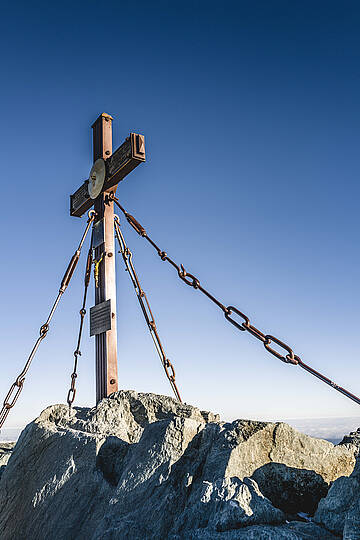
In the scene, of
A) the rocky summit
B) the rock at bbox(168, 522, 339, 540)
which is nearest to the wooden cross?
the rocky summit

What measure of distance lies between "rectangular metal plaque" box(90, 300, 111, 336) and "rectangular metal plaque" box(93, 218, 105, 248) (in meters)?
1.09

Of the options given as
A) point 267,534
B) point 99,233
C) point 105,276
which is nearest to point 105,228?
point 99,233

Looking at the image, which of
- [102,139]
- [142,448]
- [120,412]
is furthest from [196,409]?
[102,139]

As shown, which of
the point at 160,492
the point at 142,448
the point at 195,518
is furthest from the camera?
the point at 142,448

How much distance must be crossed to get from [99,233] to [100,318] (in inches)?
59.2

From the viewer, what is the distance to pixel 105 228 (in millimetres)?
8562

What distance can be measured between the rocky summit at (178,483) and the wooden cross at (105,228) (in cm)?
154

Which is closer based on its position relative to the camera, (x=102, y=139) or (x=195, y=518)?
(x=195, y=518)

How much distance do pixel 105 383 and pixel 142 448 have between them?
279 cm

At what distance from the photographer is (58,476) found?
18.1 ft

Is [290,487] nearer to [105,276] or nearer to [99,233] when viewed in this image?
[105,276]

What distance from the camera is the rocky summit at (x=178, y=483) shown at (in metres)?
3.96

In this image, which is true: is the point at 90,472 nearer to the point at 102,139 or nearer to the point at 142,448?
the point at 142,448

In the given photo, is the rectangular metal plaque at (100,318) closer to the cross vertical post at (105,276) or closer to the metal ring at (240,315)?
the cross vertical post at (105,276)
